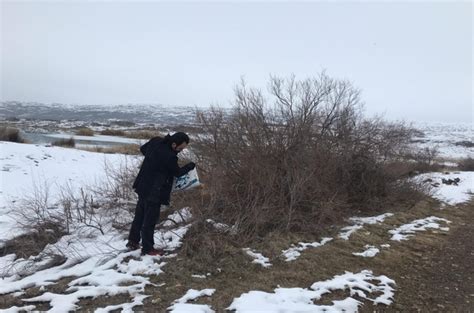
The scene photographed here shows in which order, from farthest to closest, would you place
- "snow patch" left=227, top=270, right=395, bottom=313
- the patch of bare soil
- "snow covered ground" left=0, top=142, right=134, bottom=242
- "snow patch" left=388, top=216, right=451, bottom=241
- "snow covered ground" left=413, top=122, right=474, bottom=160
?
"snow covered ground" left=413, top=122, right=474, bottom=160
"snow covered ground" left=0, top=142, right=134, bottom=242
"snow patch" left=388, top=216, right=451, bottom=241
the patch of bare soil
"snow patch" left=227, top=270, right=395, bottom=313

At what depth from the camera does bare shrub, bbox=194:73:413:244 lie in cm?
751

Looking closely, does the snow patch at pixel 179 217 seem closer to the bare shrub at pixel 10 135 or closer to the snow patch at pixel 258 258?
the snow patch at pixel 258 258

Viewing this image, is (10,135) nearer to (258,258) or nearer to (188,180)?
(188,180)

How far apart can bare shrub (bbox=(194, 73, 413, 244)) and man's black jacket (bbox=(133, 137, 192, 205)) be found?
135cm

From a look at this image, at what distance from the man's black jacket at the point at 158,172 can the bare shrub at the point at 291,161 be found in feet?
4.43

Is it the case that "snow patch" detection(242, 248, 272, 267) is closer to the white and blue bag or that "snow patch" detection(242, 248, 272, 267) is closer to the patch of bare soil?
the white and blue bag

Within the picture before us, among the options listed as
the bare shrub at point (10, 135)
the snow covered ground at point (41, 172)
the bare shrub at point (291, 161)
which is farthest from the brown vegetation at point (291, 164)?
the bare shrub at point (10, 135)

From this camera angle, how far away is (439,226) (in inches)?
360

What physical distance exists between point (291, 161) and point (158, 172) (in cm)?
363

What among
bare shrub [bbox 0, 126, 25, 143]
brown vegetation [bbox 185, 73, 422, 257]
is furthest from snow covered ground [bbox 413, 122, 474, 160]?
bare shrub [bbox 0, 126, 25, 143]

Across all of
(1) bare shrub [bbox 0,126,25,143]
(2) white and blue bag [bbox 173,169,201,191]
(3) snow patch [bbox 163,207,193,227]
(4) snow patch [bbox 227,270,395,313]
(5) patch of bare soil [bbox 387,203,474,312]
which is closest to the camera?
(4) snow patch [bbox 227,270,395,313]

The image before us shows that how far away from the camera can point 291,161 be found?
8.52 meters

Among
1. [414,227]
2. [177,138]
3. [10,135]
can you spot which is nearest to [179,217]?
[177,138]

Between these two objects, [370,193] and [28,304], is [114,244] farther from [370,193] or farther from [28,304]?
[370,193]
